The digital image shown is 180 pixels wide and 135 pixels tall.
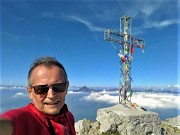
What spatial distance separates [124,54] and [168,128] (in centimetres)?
642

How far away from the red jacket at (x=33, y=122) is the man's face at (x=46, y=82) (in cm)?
8

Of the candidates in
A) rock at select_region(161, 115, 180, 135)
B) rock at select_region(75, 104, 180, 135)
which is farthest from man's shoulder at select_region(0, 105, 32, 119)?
rock at select_region(161, 115, 180, 135)

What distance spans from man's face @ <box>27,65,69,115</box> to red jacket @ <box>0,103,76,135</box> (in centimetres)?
8

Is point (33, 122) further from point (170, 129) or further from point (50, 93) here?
point (170, 129)

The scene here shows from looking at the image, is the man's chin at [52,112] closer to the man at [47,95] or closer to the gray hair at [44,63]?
the man at [47,95]

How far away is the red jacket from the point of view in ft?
6.21

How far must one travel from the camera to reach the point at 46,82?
2434mm

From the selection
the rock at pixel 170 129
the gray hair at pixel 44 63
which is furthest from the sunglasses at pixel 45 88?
the rock at pixel 170 129

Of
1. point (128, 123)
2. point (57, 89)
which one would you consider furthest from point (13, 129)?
point (128, 123)

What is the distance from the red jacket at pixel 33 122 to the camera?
189cm

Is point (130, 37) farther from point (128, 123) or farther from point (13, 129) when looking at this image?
point (13, 129)

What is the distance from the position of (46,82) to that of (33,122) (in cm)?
46

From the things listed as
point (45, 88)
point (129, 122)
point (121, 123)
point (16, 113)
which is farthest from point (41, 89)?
point (121, 123)

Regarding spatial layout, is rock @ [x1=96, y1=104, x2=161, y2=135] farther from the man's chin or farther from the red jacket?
the man's chin
